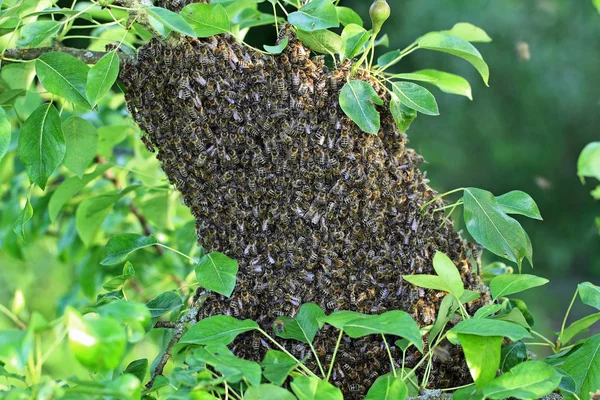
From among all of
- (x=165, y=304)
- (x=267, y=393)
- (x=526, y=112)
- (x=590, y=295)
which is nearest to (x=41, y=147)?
(x=165, y=304)

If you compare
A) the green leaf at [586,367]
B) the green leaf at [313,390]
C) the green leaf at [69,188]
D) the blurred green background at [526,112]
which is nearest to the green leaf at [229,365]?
the green leaf at [313,390]

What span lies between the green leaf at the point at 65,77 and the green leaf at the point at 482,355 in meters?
0.65

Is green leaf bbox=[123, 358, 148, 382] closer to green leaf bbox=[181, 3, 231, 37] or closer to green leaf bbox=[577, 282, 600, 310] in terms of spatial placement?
green leaf bbox=[181, 3, 231, 37]

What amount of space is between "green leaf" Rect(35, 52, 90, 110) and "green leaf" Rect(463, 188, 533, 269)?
0.62m

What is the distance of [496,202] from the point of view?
3.40 ft

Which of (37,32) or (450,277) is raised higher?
(37,32)

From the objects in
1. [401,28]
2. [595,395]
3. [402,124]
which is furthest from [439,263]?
[401,28]

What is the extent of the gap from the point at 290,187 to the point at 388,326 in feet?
1.01

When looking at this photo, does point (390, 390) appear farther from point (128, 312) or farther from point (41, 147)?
point (41, 147)

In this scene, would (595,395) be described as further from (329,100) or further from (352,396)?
(329,100)

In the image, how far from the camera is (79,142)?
1224mm

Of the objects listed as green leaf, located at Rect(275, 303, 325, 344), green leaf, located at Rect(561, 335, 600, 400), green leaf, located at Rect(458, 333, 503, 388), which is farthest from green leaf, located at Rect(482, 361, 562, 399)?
green leaf, located at Rect(275, 303, 325, 344)

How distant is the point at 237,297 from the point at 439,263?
1.06 ft

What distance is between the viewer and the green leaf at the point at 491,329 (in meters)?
0.81
